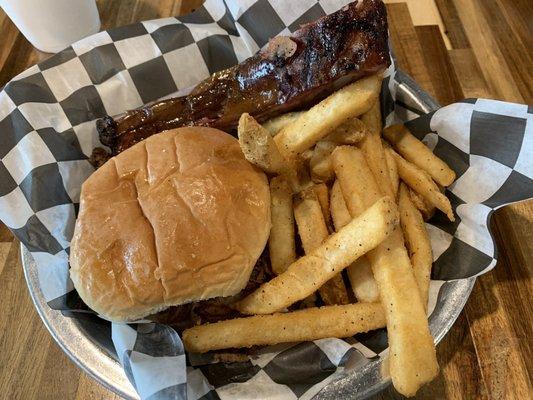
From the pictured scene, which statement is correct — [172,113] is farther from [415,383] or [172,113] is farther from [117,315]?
[415,383]

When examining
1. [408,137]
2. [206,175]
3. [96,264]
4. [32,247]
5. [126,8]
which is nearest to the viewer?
[96,264]

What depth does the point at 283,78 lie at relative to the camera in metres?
1.74

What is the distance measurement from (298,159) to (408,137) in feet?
1.55

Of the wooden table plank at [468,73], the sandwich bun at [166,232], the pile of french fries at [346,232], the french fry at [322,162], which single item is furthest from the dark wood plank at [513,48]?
the sandwich bun at [166,232]

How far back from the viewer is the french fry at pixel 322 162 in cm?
164

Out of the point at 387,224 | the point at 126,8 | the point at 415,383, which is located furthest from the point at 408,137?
the point at 126,8

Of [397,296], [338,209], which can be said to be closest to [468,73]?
[338,209]

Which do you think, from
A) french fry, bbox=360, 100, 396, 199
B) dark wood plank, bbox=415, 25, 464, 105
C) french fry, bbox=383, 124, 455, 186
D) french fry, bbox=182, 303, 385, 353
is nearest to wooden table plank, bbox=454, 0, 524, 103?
dark wood plank, bbox=415, 25, 464, 105

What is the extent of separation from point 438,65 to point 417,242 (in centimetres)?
154

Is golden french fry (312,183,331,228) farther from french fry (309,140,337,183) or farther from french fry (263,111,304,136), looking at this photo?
french fry (263,111,304,136)

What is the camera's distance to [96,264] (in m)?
1.37

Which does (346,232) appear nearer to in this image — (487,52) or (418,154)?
(418,154)

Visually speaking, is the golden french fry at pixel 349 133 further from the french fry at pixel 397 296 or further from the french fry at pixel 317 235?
the french fry at pixel 317 235

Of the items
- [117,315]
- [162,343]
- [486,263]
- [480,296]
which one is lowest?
[480,296]
